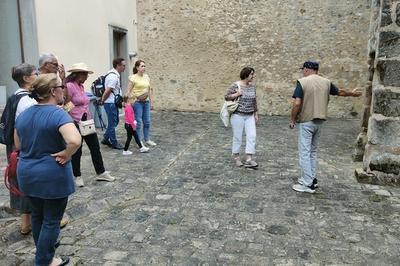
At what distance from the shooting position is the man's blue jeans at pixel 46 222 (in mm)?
2781

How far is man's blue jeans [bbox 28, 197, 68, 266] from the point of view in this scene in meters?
2.78

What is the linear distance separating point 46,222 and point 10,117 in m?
0.98

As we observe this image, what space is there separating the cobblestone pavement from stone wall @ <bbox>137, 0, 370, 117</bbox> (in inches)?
215

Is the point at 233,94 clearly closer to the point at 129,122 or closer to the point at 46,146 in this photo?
the point at 129,122

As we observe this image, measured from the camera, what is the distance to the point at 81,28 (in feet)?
26.8

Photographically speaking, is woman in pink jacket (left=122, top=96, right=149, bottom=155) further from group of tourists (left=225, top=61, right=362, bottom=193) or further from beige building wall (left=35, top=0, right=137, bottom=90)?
group of tourists (left=225, top=61, right=362, bottom=193)

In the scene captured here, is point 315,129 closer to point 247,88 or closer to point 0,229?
point 247,88

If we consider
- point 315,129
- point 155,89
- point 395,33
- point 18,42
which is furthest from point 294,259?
point 155,89

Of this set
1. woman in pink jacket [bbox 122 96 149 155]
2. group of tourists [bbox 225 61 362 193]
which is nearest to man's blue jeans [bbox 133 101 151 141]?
woman in pink jacket [bbox 122 96 149 155]

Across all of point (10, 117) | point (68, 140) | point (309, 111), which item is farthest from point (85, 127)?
point (309, 111)

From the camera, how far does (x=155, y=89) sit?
12.5 meters

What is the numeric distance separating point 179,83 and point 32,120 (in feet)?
32.1

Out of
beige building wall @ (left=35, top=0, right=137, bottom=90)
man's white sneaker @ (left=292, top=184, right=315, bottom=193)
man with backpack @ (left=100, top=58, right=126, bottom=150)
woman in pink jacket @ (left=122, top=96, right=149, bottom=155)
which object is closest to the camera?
man's white sneaker @ (left=292, top=184, right=315, bottom=193)

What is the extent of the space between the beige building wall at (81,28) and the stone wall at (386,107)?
5.44 meters
